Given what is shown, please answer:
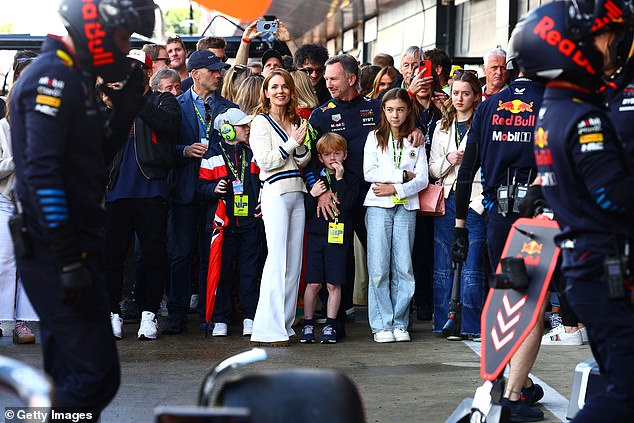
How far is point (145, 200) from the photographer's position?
848cm

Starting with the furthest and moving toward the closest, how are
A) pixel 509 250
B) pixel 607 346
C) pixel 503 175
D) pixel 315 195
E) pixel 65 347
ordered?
1. pixel 315 195
2. pixel 503 175
3. pixel 509 250
4. pixel 65 347
5. pixel 607 346

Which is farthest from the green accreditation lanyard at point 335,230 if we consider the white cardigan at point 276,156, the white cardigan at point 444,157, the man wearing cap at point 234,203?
the white cardigan at point 444,157

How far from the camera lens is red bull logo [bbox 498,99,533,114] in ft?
21.0

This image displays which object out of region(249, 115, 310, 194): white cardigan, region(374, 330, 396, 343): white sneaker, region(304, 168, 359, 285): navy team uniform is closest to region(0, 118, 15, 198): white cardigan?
region(249, 115, 310, 194): white cardigan

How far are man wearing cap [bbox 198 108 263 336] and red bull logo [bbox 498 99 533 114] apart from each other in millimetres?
2792

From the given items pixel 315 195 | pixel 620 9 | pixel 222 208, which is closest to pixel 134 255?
pixel 222 208

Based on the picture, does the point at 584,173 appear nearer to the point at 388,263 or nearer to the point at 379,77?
the point at 388,263

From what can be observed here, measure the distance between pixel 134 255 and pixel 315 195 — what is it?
2.14 m

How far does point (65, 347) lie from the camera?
4152 millimetres

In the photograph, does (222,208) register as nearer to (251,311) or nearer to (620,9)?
(251,311)

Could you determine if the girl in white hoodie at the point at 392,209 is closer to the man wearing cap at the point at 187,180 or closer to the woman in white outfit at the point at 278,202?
the woman in white outfit at the point at 278,202

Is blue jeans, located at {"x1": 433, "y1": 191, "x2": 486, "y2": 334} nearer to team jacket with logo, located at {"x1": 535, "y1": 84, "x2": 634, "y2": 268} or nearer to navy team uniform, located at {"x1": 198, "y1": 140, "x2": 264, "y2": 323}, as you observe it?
navy team uniform, located at {"x1": 198, "y1": 140, "x2": 264, "y2": 323}

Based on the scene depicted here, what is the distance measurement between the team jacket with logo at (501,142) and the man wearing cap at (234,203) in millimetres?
2723

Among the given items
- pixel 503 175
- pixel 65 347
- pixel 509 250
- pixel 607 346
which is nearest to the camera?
pixel 607 346
